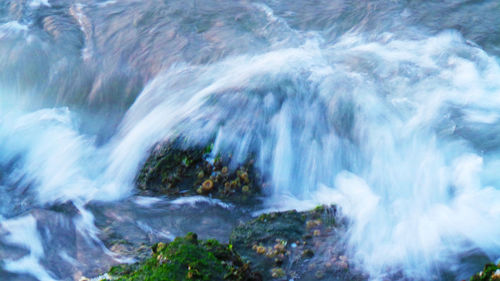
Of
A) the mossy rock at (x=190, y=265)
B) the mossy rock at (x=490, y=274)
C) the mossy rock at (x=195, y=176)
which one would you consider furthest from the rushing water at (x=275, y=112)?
the mossy rock at (x=190, y=265)

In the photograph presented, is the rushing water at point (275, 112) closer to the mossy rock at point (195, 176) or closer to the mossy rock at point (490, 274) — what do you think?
the mossy rock at point (195, 176)

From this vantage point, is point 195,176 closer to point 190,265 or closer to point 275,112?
point 275,112

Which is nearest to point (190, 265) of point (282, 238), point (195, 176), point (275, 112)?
point (282, 238)

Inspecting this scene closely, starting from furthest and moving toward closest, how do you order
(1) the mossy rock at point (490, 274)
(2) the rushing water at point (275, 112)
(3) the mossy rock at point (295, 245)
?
1. (2) the rushing water at point (275, 112)
2. (3) the mossy rock at point (295, 245)
3. (1) the mossy rock at point (490, 274)

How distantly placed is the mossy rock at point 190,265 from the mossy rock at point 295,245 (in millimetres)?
389

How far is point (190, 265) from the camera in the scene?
3.13 m

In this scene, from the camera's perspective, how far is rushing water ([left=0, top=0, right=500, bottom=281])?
4.32m

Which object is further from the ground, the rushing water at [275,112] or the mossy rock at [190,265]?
the rushing water at [275,112]

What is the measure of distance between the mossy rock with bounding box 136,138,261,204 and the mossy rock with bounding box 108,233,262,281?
4.35 feet

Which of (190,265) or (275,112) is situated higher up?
(275,112)

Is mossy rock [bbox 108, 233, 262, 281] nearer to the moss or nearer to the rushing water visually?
the moss

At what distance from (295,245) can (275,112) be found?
5.96ft

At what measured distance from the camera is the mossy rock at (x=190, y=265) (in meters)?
3.08

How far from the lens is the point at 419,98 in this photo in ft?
19.2
